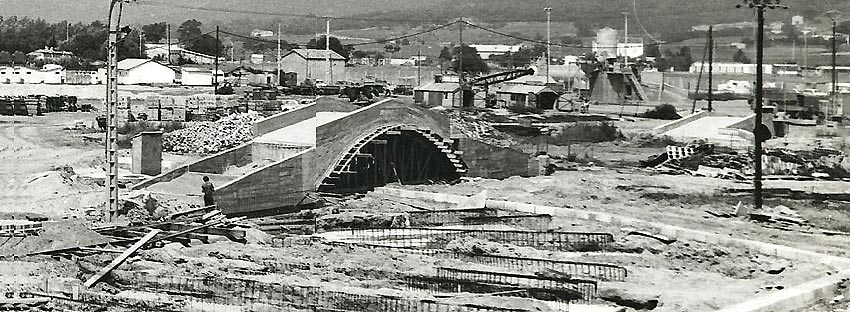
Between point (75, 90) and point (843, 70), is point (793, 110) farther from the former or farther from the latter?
point (75, 90)

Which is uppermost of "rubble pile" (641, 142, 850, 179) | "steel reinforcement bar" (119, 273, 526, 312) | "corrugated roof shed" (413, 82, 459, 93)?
"corrugated roof shed" (413, 82, 459, 93)

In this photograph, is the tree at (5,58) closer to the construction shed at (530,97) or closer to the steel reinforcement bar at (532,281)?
the construction shed at (530,97)

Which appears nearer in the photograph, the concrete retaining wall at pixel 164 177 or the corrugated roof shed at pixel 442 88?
the concrete retaining wall at pixel 164 177

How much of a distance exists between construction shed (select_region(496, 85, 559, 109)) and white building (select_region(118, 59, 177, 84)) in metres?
28.8

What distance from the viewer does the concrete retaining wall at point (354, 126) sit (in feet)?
124

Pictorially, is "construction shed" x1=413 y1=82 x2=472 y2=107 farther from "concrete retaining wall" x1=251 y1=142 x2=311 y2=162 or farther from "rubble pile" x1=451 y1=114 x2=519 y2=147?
"concrete retaining wall" x1=251 y1=142 x2=311 y2=162

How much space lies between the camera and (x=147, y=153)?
126 ft

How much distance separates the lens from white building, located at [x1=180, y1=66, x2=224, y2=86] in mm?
103438

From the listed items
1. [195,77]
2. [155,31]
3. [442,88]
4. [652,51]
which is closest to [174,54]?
[195,77]

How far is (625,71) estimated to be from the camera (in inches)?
4067

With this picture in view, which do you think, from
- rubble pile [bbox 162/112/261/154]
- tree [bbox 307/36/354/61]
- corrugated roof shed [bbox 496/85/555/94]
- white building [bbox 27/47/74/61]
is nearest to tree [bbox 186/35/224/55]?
tree [bbox 307/36/354/61]

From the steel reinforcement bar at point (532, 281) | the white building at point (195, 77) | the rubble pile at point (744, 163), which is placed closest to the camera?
the steel reinforcement bar at point (532, 281)

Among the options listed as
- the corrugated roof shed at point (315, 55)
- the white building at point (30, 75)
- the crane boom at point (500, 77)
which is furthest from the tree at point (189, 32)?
the crane boom at point (500, 77)

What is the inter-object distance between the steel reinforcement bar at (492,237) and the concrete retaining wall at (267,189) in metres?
3.43
